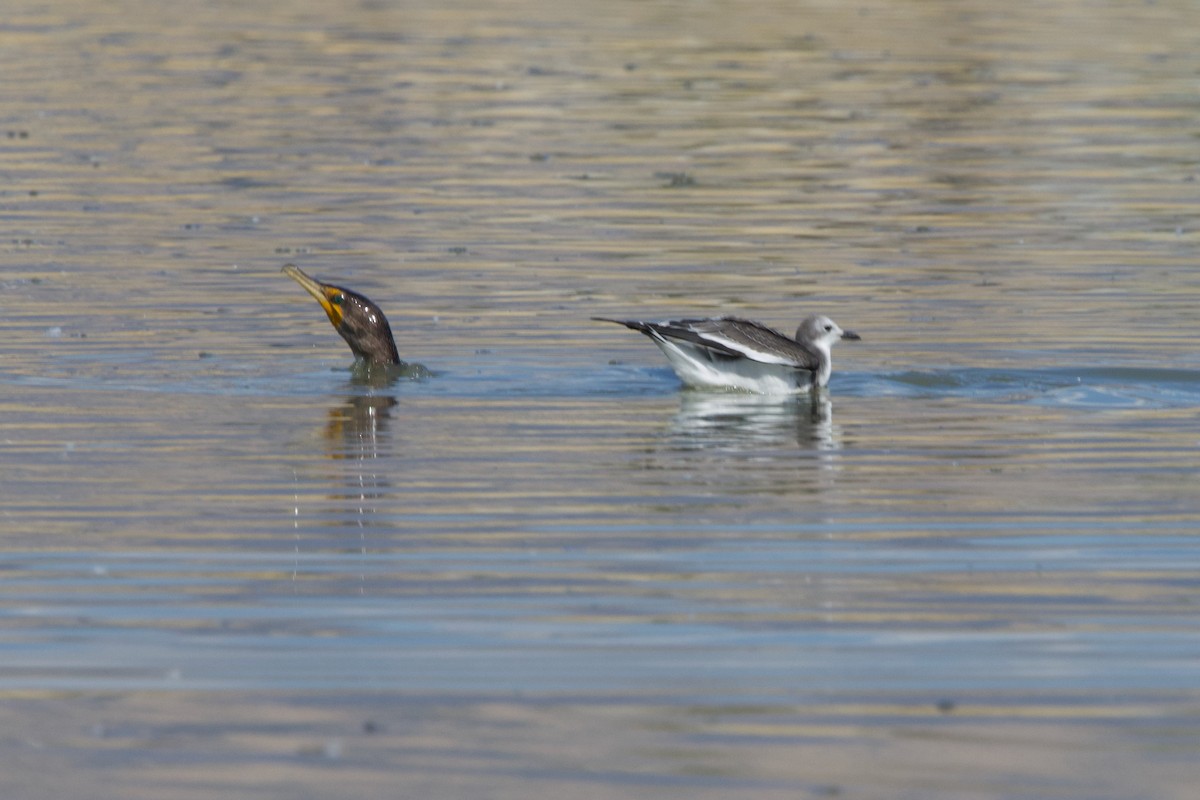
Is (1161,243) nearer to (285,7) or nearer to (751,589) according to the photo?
(751,589)

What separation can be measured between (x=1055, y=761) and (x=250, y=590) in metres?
3.49

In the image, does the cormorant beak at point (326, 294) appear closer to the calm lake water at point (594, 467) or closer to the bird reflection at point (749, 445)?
the calm lake water at point (594, 467)

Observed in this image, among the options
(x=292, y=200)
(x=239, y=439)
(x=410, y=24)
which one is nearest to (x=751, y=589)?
(x=239, y=439)

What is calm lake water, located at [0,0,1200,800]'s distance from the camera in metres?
7.44

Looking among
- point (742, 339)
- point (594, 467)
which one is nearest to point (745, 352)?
point (742, 339)

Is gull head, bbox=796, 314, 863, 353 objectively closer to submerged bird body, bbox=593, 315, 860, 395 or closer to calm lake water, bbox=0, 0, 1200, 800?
submerged bird body, bbox=593, 315, 860, 395

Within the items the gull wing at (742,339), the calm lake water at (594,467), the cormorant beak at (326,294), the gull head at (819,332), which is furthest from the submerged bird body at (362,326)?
the gull head at (819,332)

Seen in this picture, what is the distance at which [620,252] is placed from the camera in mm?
20719

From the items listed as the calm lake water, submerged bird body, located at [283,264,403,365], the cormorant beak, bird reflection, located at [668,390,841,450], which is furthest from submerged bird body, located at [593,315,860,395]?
the cormorant beak

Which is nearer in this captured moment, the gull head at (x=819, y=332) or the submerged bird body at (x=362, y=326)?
the gull head at (x=819, y=332)

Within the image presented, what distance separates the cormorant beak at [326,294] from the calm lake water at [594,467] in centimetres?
38

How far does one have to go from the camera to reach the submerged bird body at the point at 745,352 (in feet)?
47.3

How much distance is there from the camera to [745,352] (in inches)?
571

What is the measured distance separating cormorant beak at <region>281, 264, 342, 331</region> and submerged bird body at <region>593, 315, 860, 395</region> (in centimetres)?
217
